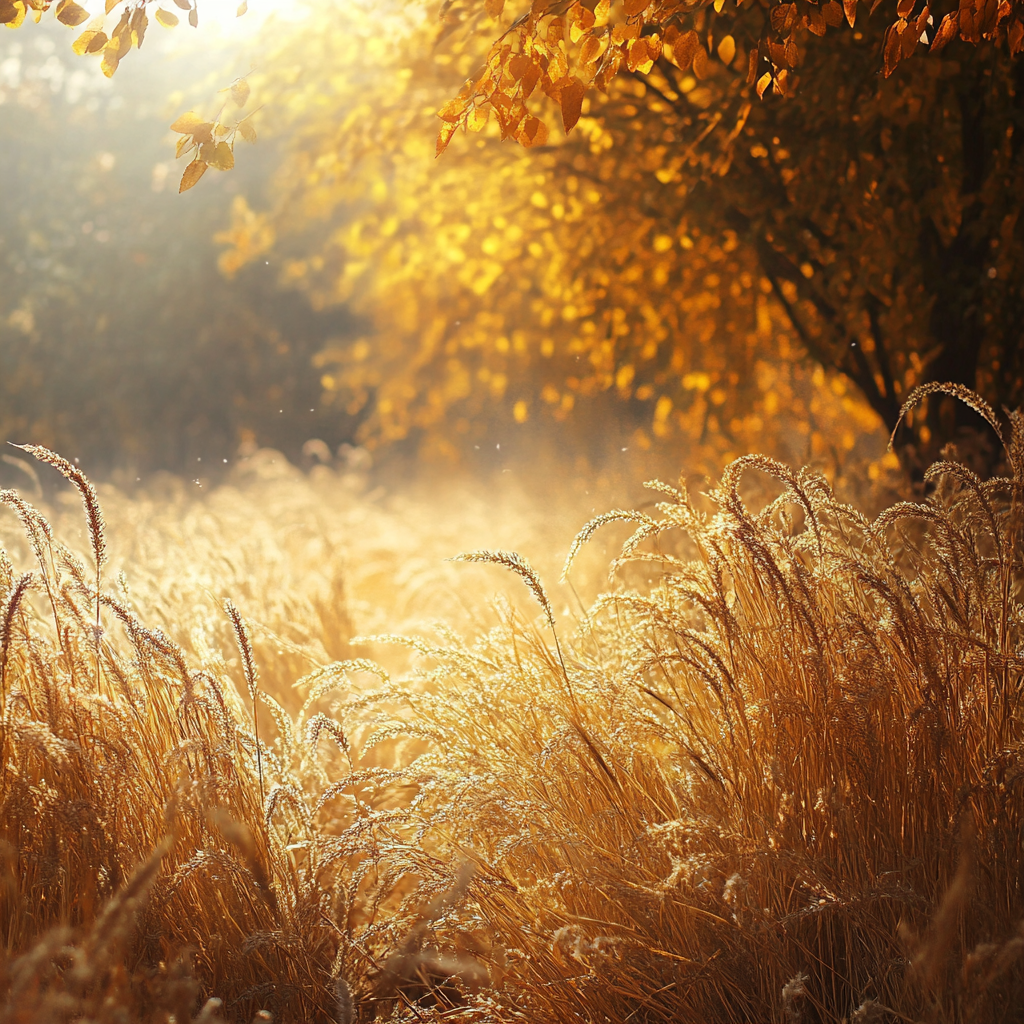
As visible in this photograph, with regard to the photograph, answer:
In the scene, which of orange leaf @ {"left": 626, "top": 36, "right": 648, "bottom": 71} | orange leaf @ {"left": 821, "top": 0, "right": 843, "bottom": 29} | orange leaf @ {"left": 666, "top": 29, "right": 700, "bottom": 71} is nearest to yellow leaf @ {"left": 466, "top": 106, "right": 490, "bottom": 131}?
orange leaf @ {"left": 626, "top": 36, "right": 648, "bottom": 71}

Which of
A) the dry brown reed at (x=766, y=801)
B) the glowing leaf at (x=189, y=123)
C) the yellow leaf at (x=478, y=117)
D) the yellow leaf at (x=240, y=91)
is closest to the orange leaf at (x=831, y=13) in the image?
the yellow leaf at (x=478, y=117)

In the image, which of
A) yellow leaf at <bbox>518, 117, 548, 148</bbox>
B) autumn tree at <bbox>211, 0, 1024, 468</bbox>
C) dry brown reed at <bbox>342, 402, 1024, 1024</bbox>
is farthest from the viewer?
autumn tree at <bbox>211, 0, 1024, 468</bbox>

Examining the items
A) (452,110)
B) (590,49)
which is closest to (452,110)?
(452,110)

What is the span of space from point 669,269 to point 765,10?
177 cm

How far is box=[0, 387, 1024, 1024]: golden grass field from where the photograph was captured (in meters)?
1.50

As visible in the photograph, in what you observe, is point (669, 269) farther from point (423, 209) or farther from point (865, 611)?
point (865, 611)

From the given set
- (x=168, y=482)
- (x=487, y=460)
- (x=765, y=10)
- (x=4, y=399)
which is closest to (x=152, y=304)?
(x=4, y=399)

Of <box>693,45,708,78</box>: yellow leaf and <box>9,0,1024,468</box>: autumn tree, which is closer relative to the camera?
<box>693,45,708,78</box>: yellow leaf

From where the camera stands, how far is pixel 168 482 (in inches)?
472

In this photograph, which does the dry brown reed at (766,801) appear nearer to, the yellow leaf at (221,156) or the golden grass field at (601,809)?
the golden grass field at (601,809)

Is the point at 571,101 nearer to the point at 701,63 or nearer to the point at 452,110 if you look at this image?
the point at 452,110

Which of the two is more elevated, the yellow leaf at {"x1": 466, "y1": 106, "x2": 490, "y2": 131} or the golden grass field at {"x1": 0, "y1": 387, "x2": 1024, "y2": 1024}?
the yellow leaf at {"x1": 466, "y1": 106, "x2": 490, "y2": 131}

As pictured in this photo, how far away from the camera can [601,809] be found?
1.76 metres

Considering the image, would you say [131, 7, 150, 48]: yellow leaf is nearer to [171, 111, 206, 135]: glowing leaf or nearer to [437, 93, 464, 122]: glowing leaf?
[171, 111, 206, 135]: glowing leaf
